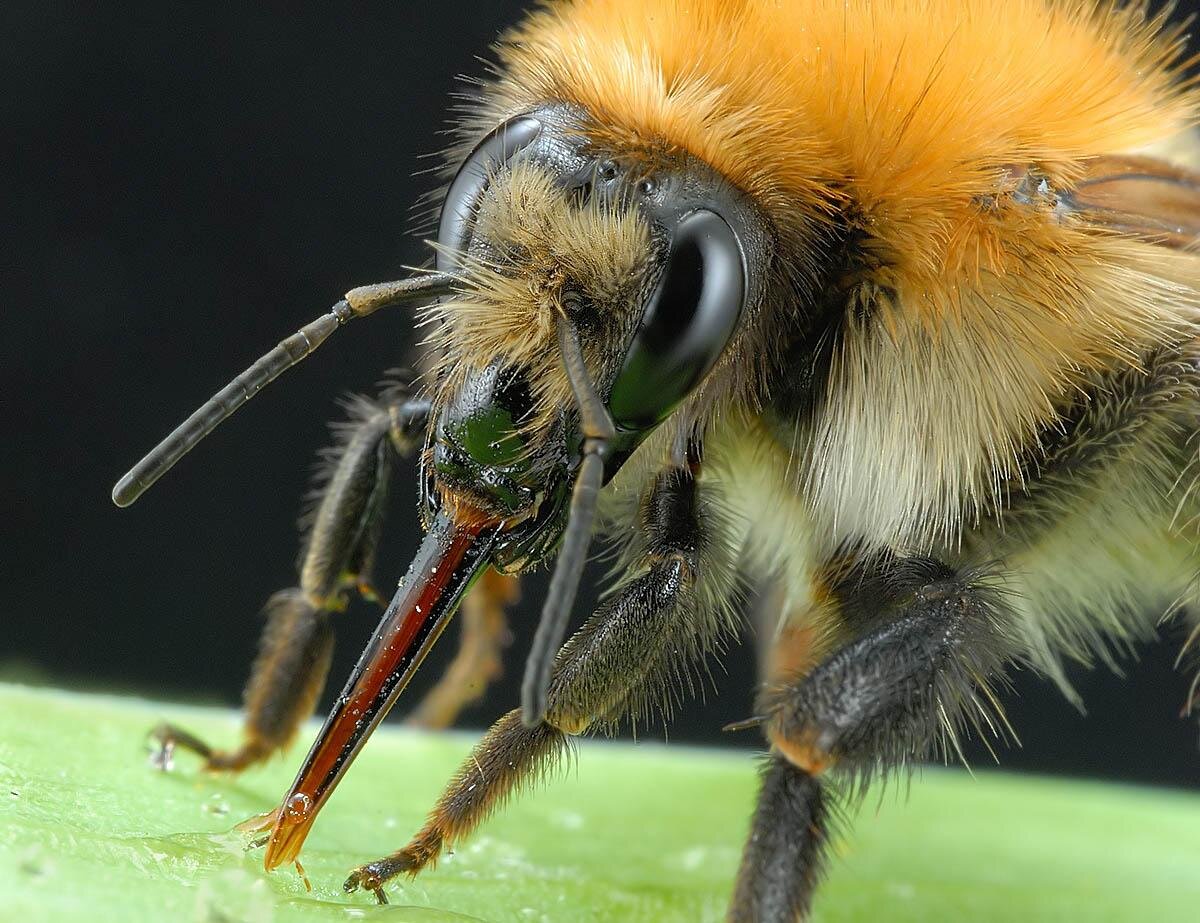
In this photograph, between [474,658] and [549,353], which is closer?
[549,353]

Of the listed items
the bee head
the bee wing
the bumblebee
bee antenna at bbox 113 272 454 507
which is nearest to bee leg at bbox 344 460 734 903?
the bumblebee

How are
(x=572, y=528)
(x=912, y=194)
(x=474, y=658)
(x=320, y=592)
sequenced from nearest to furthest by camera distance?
(x=572, y=528) → (x=912, y=194) → (x=320, y=592) → (x=474, y=658)

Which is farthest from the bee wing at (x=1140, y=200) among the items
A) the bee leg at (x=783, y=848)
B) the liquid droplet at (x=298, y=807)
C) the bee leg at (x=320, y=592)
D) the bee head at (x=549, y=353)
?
the liquid droplet at (x=298, y=807)

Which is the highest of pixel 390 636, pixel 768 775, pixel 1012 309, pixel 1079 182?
pixel 1079 182

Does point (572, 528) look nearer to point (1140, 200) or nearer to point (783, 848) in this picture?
point (783, 848)

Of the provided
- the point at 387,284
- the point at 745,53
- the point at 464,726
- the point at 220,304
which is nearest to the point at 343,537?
the point at 387,284

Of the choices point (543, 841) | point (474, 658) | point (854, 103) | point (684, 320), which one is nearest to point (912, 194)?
point (854, 103)

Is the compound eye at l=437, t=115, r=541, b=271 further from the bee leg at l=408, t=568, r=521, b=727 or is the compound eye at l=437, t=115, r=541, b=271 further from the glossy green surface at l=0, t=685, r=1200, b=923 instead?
the bee leg at l=408, t=568, r=521, b=727

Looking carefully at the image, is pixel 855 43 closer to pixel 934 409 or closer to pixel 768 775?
pixel 934 409
